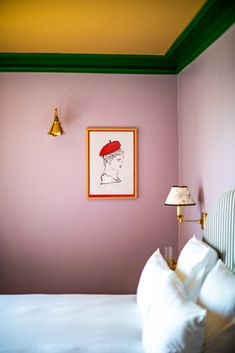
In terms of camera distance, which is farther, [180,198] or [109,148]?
[109,148]

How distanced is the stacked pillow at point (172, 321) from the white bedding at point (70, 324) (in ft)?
0.54

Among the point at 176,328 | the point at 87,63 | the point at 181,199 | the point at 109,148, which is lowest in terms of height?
the point at 176,328

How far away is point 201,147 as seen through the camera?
145 inches

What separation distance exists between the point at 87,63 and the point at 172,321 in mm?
3048

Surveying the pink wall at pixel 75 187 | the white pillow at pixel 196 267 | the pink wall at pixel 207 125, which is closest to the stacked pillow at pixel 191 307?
the white pillow at pixel 196 267

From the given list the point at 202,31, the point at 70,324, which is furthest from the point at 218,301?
the point at 202,31

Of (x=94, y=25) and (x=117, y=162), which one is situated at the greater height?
(x=94, y=25)

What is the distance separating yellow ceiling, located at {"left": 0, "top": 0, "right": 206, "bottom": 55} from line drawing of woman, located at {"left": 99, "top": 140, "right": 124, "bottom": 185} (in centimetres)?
97

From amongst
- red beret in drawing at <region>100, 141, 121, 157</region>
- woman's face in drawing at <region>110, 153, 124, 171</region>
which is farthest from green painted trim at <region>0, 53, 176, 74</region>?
woman's face in drawing at <region>110, 153, 124, 171</region>

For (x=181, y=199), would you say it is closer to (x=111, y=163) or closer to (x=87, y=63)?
(x=111, y=163)

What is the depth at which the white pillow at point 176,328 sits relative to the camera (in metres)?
1.97

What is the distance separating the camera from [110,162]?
4.38m

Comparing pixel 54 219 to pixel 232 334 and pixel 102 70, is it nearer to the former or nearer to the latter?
pixel 102 70

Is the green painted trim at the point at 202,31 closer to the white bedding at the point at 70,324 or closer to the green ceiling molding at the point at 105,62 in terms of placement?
the green ceiling molding at the point at 105,62
